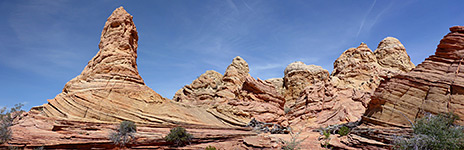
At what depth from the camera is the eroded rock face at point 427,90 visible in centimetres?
1664

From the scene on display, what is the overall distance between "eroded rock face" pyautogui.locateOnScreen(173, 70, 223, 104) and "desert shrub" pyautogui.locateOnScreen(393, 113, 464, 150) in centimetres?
1877

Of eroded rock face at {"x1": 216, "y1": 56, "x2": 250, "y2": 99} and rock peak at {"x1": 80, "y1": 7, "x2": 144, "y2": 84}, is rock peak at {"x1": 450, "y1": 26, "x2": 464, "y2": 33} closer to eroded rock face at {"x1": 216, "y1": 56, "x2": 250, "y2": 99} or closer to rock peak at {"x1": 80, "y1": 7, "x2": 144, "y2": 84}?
eroded rock face at {"x1": 216, "y1": 56, "x2": 250, "y2": 99}

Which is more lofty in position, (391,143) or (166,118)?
(166,118)

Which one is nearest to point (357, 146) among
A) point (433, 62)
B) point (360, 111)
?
point (433, 62)

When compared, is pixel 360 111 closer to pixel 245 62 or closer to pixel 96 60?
pixel 245 62

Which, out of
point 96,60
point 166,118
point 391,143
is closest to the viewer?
point 391,143

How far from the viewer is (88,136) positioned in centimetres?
1563

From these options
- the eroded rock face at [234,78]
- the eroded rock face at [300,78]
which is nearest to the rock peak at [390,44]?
the eroded rock face at [300,78]

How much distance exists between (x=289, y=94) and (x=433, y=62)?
29414 millimetres

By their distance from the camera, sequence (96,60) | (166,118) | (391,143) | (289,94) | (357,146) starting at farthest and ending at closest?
(289,94) → (96,60) → (166,118) → (357,146) → (391,143)

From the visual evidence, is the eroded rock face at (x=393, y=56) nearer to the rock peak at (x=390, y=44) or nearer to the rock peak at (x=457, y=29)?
the rock peak at (x=390, y=44)

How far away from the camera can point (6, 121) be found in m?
14.7

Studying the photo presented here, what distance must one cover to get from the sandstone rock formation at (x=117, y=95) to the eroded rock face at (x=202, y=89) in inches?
204

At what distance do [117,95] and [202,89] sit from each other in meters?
15.7
